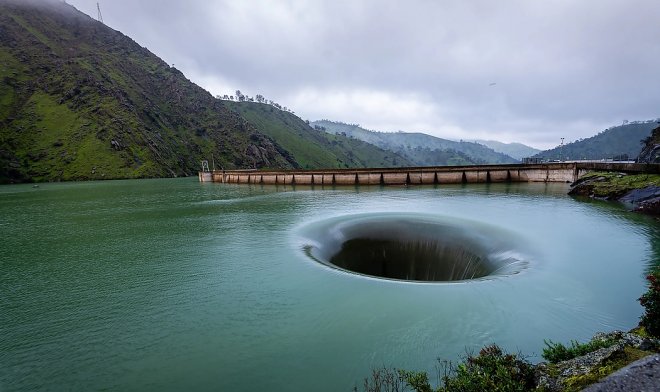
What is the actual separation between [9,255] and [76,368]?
20.4m

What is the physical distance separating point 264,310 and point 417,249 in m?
14.0

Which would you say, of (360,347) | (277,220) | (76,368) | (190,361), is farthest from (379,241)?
(76,368)

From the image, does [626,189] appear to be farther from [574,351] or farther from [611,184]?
[574,351]

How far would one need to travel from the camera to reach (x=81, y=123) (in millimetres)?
140500

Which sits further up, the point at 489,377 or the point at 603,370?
the point at 603,370

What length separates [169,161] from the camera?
15388cm

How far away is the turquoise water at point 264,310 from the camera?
32.3 feet

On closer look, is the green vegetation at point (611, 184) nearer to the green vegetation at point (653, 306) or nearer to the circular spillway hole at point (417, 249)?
the circular spillway hole at point (417, 249)

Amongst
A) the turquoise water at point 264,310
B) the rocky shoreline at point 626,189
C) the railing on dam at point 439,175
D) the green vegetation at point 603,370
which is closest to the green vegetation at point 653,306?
the green vegetation at point 603,370

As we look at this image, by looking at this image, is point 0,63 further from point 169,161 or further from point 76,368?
point 76,368

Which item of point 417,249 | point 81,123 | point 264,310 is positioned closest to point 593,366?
point 264,310

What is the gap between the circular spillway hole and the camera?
68.3ft

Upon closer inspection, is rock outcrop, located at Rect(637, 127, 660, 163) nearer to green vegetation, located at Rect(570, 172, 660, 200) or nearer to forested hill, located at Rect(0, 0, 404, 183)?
green vegetation, located at Rect(570, 172, 660, 200)

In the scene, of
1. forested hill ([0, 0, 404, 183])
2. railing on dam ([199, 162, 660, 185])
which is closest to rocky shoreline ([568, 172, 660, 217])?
railing on dam ([199, 162, 660, 185])
